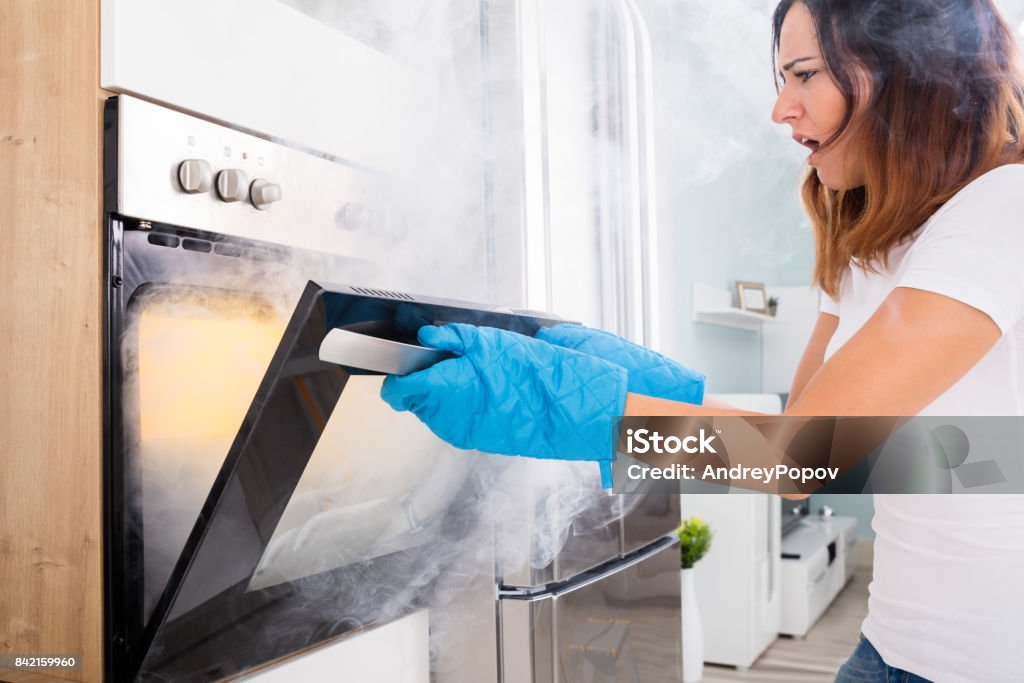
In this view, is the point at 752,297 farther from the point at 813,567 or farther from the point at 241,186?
the point at 241,186

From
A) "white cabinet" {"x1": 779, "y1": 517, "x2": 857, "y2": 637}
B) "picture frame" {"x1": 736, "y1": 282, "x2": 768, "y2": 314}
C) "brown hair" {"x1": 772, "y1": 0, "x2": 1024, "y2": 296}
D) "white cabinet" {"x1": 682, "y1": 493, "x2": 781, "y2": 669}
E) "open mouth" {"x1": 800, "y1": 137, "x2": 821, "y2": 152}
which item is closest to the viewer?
"brown hair" {"x1": 772, "y1": 0, "x2": 1024, "y2": 296}

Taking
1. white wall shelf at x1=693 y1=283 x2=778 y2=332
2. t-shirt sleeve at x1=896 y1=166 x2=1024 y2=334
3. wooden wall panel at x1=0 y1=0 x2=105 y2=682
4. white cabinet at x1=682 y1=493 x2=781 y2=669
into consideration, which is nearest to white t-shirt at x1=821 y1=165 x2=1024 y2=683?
t-shirt sleeve at x1=896 y1=166 x2=1024 y2=334

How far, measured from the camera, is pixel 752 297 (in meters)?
4.52

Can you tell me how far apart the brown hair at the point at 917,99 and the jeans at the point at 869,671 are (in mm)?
466

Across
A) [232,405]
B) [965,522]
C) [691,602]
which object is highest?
[232,405]

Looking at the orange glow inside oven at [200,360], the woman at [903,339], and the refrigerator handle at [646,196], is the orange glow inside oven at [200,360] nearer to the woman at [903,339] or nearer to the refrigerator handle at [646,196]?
the woman at [903,339]

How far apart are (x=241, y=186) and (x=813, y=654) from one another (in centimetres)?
332

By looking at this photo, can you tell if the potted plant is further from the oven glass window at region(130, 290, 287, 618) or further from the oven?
the oven glass window at region(130, 290, 287, 618)

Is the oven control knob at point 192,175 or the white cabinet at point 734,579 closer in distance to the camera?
the oven control knob at point 192,175

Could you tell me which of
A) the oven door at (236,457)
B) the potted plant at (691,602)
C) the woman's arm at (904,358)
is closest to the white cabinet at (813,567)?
the potted plant at (691,602)

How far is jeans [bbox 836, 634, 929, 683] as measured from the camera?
963mm

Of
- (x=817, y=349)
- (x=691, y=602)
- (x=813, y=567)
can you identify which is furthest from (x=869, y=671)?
(x=813, y=567)

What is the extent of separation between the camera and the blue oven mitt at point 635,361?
1005 millimetres

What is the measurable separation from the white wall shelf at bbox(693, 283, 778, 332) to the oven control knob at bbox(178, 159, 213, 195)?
3.06 m
